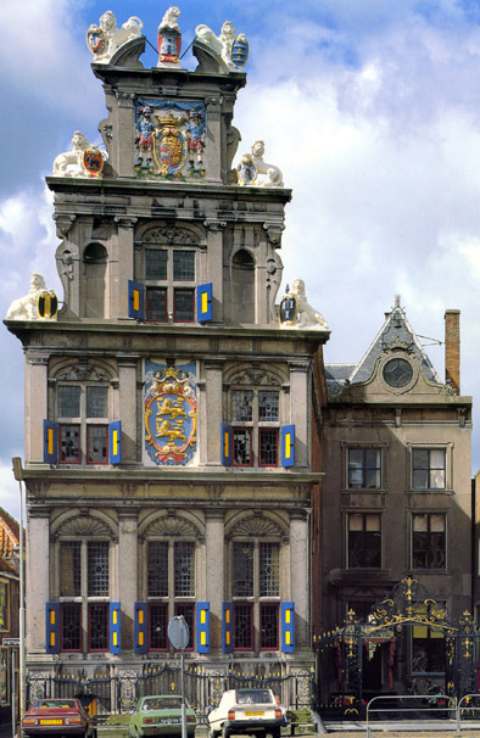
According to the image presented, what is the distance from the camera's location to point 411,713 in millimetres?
57531

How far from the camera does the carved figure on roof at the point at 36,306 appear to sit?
53031 mm

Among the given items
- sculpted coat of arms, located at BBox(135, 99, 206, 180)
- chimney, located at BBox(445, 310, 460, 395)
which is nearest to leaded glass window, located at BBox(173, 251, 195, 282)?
sculpted coat of arms, located at BBox(135, 99, 206, 180)

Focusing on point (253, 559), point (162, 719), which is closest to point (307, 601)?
point (253, 559)

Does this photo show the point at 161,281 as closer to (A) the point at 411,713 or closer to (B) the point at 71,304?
(B) the point at 71,304

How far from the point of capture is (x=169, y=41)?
182ft

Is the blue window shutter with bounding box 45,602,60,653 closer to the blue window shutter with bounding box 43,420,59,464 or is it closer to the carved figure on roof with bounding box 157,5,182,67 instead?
the blue window shutter with bounding box 43,420,59,464

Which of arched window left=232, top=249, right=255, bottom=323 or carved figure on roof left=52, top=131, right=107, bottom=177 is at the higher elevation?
carved figure on roof left=52, top=131, right=107, bottom=177

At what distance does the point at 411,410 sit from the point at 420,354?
2931 mm

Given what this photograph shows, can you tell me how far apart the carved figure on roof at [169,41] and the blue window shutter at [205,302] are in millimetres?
7795

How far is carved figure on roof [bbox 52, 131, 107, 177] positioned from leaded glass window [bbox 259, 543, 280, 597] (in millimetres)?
13592

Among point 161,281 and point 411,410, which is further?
point 411,410

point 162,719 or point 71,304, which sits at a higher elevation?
point 71,304

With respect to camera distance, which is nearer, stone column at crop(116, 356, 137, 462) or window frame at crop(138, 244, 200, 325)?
stone column at crop(116, 356, 137, 462)

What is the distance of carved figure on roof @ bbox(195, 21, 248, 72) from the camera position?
5528 centimetres
